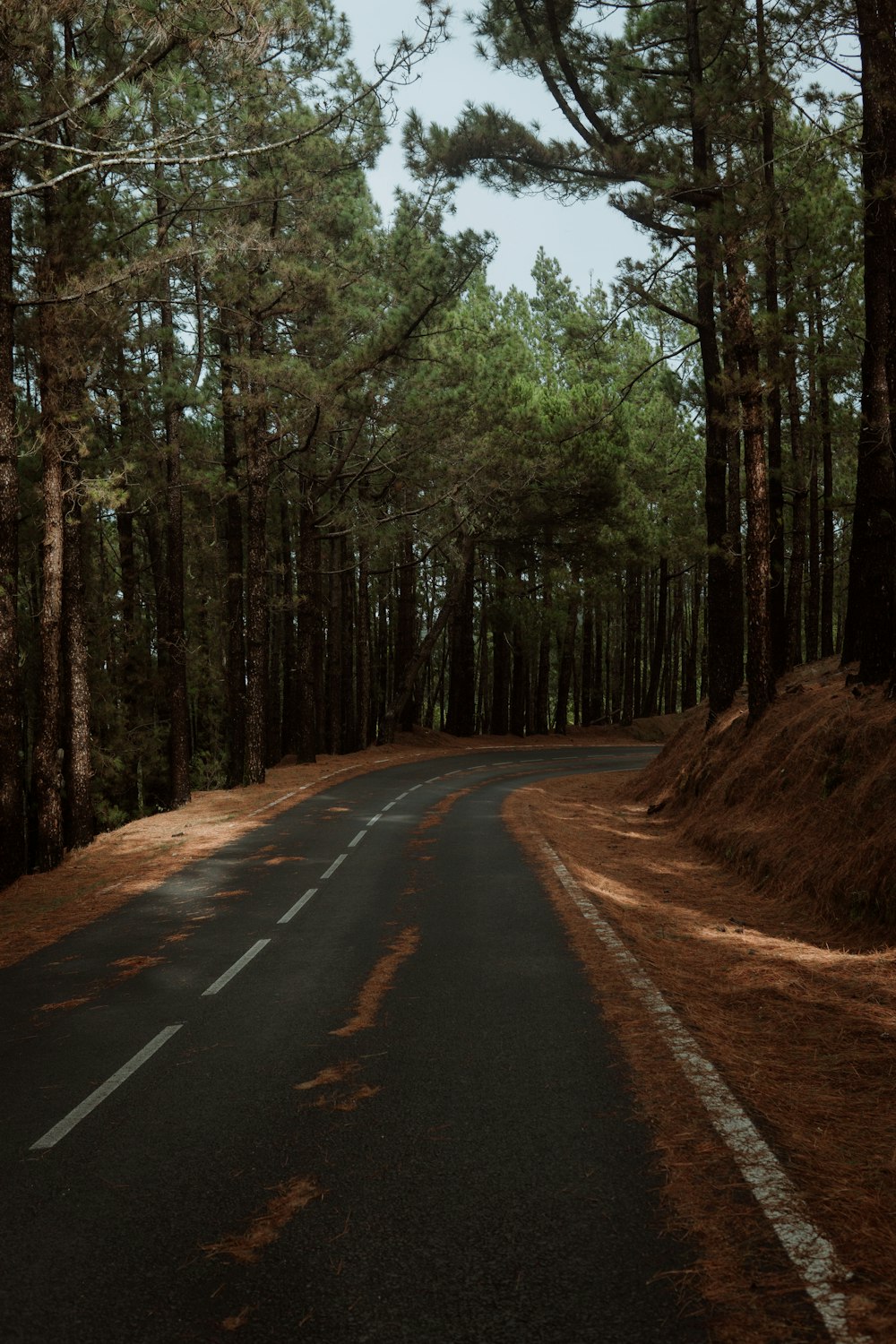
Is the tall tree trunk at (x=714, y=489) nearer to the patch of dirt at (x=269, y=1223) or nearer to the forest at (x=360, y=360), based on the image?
the forest at (x=360, y=360)

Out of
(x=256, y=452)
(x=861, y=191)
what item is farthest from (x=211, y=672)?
(x=861, y=191)

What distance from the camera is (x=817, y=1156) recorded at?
4.43m

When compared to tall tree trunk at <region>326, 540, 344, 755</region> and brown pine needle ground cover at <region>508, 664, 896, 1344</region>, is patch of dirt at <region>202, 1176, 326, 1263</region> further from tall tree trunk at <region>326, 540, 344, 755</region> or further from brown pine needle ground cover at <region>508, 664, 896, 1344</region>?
tall tree trunk at <region>326, 540, 344, 755</region>

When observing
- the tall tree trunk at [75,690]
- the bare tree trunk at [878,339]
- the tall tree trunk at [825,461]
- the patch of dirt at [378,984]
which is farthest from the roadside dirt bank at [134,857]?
the tall tree trunk at [825,461]

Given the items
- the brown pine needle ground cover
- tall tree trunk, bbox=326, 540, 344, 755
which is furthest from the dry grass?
tall tree trunk, bbox=326, 540, 344, 755

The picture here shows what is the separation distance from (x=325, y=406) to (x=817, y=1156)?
20.7m

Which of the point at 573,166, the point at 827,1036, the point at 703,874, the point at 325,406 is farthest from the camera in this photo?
the point at 325,406

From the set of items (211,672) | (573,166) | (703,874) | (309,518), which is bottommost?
(703,874)

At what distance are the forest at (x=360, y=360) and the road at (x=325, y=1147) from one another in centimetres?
740

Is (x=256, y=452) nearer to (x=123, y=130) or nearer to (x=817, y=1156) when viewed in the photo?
(x=123, y=130)

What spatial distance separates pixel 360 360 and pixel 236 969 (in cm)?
1748

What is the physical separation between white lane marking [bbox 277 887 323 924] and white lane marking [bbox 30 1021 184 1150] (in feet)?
10.9

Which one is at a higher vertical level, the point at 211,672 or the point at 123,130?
the point at 123,130

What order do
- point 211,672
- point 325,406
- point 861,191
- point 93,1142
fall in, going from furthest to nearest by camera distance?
point 211,672, point 325,406, point 861,191, point 93,1142
